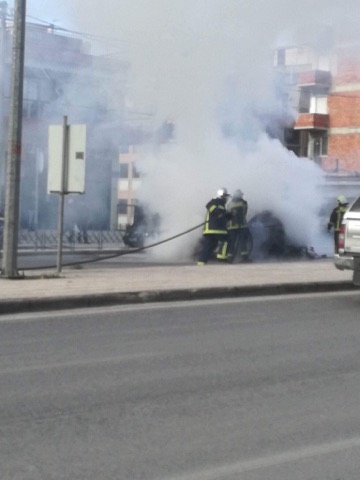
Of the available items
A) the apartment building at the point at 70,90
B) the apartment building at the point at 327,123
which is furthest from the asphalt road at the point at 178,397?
the apartment building at the point at 327,123

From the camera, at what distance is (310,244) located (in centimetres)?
2480

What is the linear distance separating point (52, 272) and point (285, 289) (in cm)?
415

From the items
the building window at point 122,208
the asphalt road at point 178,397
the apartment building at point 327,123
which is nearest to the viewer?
the asphalt road at point 178,397

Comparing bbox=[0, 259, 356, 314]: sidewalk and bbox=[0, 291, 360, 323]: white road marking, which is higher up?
bbox=[0, 259, 356, 314]: sidewalk

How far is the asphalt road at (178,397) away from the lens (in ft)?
20.0

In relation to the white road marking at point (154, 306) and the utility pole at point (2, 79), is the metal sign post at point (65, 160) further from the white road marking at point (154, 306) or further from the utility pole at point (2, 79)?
the utility pole at point (2, 79)

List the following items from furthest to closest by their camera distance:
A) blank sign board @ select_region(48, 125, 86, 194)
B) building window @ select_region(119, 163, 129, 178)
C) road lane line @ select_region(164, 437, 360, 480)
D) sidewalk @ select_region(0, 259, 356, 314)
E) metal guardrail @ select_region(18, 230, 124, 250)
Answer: building window @ select_region(119, 163, 129, 178), metal guardrail @ select_region(18, 230, 124, 250), blank sign board @ select_region(48, 125, 86, 194), sidewalk @ select_region(0, 259, 356, 314), road lane line @ select_region(164, 437, 360, 480)

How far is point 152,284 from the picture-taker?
51.5 feet

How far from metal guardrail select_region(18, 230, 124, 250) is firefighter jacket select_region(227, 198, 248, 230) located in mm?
7825

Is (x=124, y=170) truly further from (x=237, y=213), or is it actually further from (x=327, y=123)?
(x=327, y=123)

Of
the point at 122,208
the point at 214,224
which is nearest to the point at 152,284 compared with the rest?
the point at 214,224

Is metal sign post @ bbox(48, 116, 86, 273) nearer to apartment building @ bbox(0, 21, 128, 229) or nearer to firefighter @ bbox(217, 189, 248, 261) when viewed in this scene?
firefighter @ bbox(217, 189, 248, 261)

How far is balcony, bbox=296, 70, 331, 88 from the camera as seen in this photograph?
3828 centimetres

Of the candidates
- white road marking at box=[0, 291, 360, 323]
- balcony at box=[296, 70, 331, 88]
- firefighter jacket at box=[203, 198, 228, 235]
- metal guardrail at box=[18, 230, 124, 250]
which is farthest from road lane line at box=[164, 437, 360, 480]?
balcony at box=[296, 70, 331, 88]
